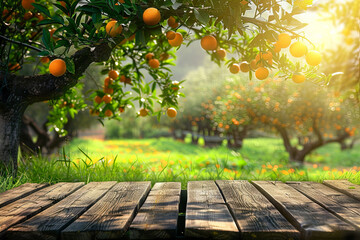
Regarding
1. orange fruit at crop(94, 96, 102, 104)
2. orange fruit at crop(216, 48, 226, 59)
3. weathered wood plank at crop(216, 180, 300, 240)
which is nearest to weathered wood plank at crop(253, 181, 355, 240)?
weathered wood plank at crop(216, 180, 300, 240)

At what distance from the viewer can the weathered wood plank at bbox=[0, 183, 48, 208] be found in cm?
203

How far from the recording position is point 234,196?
6.72 ft

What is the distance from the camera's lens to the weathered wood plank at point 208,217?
1.41m

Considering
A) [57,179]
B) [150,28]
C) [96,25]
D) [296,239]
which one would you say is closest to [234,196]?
[296,239]

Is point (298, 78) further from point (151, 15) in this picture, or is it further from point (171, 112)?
point (171, 112)

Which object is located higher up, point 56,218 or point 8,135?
point 8,135

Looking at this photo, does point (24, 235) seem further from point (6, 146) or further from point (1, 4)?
point (1, 4)

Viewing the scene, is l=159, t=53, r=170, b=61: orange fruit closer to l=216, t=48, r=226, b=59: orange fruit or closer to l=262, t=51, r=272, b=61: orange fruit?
l=216, t=48, r=226, b=59: orange fruit

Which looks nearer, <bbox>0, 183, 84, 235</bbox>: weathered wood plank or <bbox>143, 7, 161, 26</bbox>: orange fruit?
<bbox>0, 183, 84, 235</bbox>: weathered wood plank

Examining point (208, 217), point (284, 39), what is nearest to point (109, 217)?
point (208, 217)

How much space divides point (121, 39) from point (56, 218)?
1327 mm

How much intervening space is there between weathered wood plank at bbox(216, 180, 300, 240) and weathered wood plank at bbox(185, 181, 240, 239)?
0.16ft

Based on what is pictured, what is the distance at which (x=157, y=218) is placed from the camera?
1578 millimetres

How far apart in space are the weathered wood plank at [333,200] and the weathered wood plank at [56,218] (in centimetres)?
146
